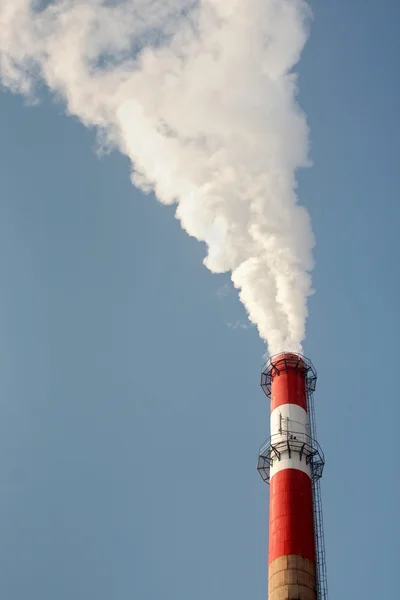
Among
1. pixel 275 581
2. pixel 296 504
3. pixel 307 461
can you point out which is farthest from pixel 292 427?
pixel 275 581

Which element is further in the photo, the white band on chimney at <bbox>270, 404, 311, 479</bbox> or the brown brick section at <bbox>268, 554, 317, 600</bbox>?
the white band on chimney at <bbox>270, 404, 311, 479</bbox>

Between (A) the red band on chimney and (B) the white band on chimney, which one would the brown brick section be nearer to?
(A) the red band on chimney

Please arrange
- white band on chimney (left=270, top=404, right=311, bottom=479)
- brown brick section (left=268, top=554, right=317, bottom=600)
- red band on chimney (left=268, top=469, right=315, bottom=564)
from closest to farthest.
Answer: brown brick section (left=268, top=554, right=317, bottom=600) < red band on chimney (left=268, top=469, right=315, bottom=564) < white band on chimney (left=270, top=404, right=311, bottom=479)

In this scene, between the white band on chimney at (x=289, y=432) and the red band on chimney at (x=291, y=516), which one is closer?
the red band on chimney at (x=291, y=516)

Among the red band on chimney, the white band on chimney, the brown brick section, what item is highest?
the white band on chimney

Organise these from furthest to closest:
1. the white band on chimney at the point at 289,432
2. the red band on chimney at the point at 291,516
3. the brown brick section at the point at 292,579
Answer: the white band on chimney at the point at 289,432 → the red band on chimney at the point at 291,516 → the brown brick section at the point at 292,579

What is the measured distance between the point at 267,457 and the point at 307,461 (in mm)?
1818

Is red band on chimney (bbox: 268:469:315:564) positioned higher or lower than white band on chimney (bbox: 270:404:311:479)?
lower

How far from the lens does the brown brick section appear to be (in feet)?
91.8

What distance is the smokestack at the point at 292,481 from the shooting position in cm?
2855

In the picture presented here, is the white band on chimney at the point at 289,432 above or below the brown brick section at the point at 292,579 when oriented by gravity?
above

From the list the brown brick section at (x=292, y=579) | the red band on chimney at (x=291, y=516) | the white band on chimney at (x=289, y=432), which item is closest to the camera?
the brown brick section at (x=292, y=579)

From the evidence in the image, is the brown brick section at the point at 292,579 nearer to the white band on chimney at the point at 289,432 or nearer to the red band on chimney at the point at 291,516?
Answer: the red band on chimney at the point at 291,516

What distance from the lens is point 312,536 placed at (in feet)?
98.3
